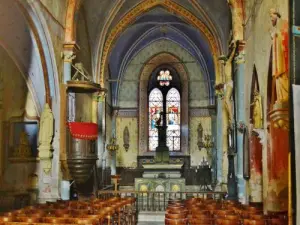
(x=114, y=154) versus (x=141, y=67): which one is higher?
(x=141, y=67)

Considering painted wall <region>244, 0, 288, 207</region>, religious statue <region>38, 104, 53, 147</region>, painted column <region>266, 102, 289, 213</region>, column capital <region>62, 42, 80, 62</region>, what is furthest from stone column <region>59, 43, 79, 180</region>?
painted column <region>266, 102, 289, 213</region>

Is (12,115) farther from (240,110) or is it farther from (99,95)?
(240,110)

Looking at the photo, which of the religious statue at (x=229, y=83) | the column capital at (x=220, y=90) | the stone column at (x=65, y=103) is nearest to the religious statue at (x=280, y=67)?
the religious statue at (x=229, y=83)

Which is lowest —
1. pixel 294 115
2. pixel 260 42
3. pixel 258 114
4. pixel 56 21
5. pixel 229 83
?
pixel 294 115

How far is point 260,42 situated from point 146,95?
628 inches

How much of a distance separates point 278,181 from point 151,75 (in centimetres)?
1801

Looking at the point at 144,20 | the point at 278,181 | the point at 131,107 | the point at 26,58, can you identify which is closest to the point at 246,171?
the point at 278,181

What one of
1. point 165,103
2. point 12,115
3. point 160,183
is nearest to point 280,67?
point 12,115

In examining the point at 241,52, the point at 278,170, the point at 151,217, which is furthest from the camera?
the point at 151,217

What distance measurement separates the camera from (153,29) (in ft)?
79.5

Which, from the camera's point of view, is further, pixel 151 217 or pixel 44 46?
pixel 151 217

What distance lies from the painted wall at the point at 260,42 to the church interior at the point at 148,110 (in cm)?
5

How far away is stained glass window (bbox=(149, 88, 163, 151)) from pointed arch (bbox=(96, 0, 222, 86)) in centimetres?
741

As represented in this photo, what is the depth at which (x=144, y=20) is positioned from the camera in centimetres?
2261
